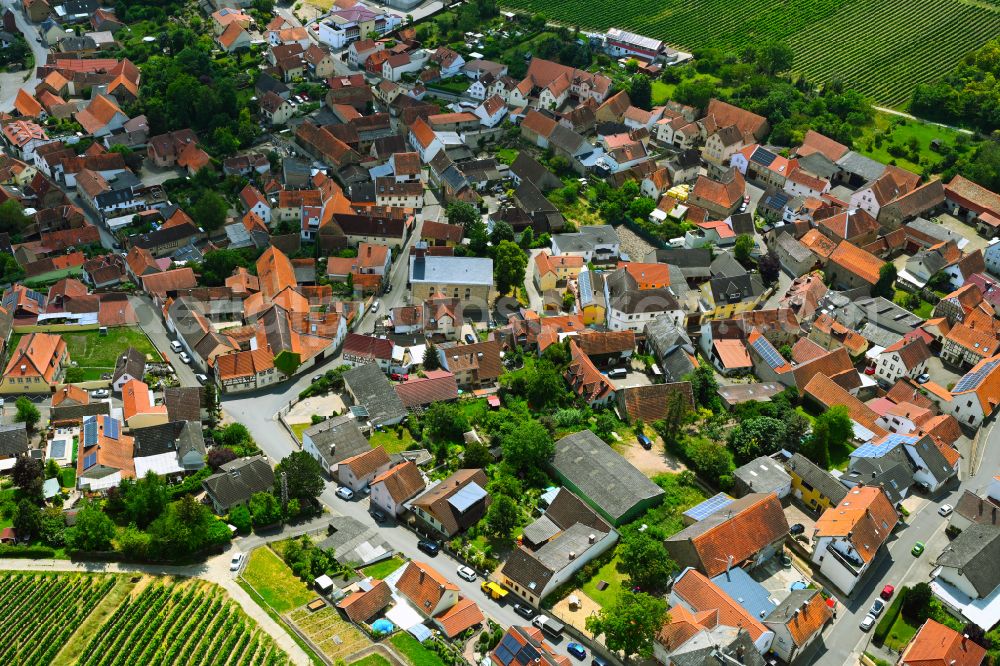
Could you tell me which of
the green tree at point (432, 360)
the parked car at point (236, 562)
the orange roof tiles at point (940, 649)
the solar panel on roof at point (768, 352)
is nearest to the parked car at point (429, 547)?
the parked car at point (236, 562)

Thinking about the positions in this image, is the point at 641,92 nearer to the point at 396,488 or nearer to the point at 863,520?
the point at 863,520

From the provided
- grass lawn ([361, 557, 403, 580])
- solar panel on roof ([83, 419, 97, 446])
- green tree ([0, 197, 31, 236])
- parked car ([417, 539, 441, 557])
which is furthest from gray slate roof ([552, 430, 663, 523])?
green tree ([0, 197, 31, 236])

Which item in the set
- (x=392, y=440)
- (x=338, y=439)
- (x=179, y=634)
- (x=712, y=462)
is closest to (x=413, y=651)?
(x=179, y=634)

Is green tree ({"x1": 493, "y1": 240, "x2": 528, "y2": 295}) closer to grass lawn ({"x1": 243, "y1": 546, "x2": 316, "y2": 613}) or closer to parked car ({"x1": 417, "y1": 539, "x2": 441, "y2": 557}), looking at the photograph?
parked car ({"x1": 417, "y1": 539, "x2": 441, "y2": 557})

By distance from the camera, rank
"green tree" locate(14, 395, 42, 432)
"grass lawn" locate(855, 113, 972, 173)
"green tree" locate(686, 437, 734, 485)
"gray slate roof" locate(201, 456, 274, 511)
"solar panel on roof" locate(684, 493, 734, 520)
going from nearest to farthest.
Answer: "gray slate roof" locate(201, 456, 274, 511) < "solar panel on roof" locate(684, 493, 734, 520) < "green tree" locate(686, 437, 734, 485) < "green tree" locate(14, 395, 42, 432) < "grass lawn" locate(855, 113, 972, 173)

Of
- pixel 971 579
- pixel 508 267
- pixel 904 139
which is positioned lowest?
pixel 971 579

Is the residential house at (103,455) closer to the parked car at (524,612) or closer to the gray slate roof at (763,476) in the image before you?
the parked car at (524,612)
